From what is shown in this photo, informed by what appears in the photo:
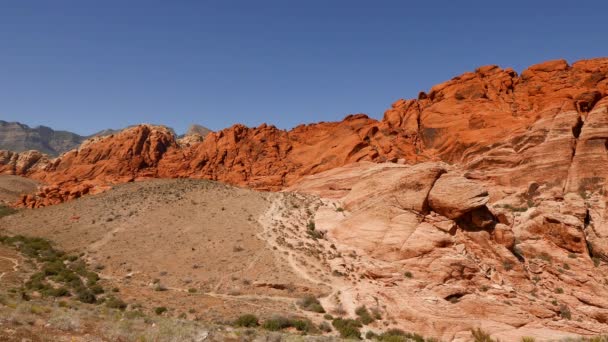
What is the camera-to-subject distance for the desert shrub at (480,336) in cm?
2033

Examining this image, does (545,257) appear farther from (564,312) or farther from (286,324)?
(286,324)

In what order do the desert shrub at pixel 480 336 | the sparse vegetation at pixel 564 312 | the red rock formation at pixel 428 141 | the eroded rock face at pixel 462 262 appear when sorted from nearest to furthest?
the desert shrub at pixel 480 336 < the eroded rock face at pixel 462 262 < the sparse vegetation at pixel 564 312 < the red rock formation at pixel 428 141

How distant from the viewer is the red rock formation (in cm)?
4234

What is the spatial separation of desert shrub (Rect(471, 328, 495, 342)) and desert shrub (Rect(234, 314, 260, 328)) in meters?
11.1

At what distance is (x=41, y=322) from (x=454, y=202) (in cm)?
2510

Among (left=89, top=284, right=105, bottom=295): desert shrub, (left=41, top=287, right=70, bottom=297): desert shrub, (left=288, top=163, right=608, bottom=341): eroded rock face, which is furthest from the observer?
(left=89, top=284, right=105, bottom=295): desert shrub

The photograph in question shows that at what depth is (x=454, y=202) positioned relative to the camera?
2919cm

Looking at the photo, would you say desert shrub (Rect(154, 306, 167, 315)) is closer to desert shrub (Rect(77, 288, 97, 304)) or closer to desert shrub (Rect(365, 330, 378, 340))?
desert shrub (Rect(77, 288, 97, 304))

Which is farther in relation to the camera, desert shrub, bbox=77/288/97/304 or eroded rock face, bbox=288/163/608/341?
desert shrub, bbox=77/288/97/304

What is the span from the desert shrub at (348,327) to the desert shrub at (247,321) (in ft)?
13.7

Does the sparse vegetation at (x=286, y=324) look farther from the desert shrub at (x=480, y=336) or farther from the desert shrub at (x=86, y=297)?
the desert shrub at (x=86, y=297)

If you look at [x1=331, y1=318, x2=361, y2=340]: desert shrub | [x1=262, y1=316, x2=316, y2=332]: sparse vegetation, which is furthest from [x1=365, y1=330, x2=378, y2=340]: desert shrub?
[x1=262, y1=316, x2=316, y2=332]: sparse vegetation

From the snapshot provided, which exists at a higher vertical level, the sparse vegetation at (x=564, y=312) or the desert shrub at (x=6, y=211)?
the desert shrub at (x=6, y=211)

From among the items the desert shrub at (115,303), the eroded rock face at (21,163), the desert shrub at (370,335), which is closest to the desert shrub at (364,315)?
the desert shrub at (370,335)
